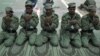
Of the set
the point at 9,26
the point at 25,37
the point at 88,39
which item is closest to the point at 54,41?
the point at 25,37

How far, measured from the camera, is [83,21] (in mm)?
5430

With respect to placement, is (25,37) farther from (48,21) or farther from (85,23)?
(85,23)

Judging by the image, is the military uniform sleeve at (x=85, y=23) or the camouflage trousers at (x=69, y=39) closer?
the camouflage trousers at (x=69, y=39)

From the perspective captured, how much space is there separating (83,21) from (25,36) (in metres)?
1.31

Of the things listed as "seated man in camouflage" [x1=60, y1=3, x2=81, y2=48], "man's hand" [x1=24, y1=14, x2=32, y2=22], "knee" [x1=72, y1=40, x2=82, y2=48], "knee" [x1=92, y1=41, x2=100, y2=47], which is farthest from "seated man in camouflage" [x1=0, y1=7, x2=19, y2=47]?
"knee" [x1=92, y1=41, x2=100, y2=47]

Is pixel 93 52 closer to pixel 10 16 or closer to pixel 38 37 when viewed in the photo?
pixel 38 37

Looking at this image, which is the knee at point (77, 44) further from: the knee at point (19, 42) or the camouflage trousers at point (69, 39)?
the knee at point (19, 42)

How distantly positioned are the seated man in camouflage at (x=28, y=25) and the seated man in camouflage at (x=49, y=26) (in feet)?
0.51

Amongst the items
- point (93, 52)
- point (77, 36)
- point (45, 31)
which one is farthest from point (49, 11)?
point (93, 52)

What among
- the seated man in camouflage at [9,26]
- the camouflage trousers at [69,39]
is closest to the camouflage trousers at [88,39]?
the camouflage trousers at [69,39]

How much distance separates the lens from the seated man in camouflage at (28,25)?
5.32 m

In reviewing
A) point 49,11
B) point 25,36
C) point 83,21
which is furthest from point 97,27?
point 25,36

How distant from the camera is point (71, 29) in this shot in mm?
5398

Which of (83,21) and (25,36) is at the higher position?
(83,21)
